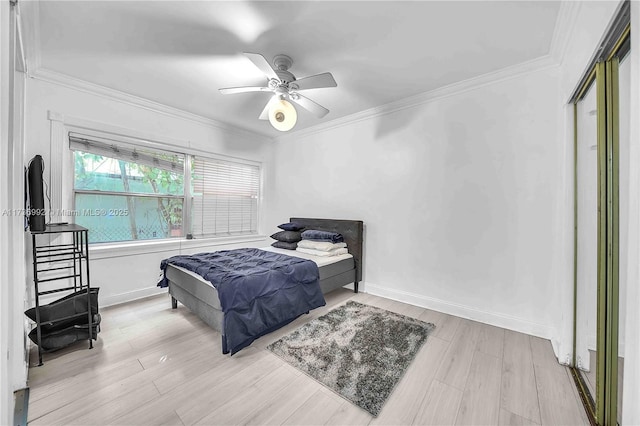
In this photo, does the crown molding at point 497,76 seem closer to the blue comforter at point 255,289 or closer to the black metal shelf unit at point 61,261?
the blue comforter at point 255,289

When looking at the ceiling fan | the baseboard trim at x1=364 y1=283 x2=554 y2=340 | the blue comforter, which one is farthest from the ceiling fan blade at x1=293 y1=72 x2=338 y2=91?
the baseboard trim at x1=364 y1=283 x2=554 y2=340

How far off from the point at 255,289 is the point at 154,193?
241 centimetres

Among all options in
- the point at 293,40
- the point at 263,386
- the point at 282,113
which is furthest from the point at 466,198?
the point at 263,386

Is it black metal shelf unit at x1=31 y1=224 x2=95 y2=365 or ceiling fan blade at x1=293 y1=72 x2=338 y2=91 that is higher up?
ceiling fan blade at x1=293 y1=72 x2=338 y2=91

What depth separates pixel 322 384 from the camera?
70.6 inches

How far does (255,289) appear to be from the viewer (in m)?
2.28

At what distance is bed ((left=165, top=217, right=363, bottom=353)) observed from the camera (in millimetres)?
2367

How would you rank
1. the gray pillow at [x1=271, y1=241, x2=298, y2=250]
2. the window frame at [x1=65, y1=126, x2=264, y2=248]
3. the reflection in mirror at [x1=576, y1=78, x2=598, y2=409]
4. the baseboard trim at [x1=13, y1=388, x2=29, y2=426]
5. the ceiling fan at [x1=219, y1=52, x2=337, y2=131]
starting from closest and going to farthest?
1. the baseboard trim at [x1=13, y1=388, x2=29, y2=426]
2. the reflection in mirror at [x1=576, y1=78, x2=598, y2=409]
3. the ceiling fan at [x1=219, y1=52, x2=337, y2=131]
4. the window frame at [x1=65, y1=126, x2=264, y2=248]
5. the gray pillow at [x1=271, y1=241, x2=298, y2=250]

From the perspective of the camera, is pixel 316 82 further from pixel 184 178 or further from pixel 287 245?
pixel 184 178

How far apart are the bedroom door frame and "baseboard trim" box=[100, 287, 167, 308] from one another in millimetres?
4216

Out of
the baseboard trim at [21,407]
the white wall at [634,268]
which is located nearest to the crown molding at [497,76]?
the white wall at [634,268]

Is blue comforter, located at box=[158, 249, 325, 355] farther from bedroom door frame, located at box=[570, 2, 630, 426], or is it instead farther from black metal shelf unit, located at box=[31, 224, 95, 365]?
bedroom door frame, located at box=[570, 2, 630, 426]

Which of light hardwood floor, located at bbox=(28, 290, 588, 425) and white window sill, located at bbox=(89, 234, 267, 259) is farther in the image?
white window sill, located at bbox=(89, 234, 267, 259)

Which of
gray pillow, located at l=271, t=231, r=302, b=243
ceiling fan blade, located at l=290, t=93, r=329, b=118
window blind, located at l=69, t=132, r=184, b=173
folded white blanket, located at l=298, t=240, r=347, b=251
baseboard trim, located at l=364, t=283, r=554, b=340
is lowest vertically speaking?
baseboard trim, located at l=364, t=283, r=554, b=340
